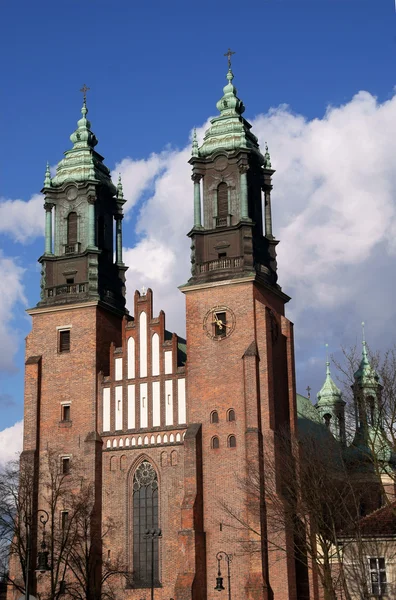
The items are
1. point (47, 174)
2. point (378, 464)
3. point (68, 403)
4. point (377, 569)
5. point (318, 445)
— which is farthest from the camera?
point (47, 174)

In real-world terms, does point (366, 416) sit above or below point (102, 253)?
below

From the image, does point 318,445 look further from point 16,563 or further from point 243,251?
point 16,563

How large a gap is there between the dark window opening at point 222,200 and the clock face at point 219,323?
19.1ft

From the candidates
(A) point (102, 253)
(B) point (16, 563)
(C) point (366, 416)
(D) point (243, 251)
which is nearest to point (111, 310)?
(A) point (102, 253)

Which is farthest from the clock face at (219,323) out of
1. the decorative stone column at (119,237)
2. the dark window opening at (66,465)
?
the dark window opening at (66,465)

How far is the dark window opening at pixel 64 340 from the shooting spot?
5806 cm

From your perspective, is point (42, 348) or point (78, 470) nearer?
point (78, 470)

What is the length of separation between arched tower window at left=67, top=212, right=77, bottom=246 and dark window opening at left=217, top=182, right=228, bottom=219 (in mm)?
9278

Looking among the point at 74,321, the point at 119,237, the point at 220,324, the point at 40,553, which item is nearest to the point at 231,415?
the point at 220,324

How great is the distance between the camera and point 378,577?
138ft

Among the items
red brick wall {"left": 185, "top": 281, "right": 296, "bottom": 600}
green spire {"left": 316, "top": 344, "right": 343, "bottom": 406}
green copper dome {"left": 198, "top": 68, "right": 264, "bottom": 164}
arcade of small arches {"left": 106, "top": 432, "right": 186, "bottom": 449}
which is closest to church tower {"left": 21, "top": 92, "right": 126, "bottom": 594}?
arcade of small arches {"left": 106, "top": 432, "right": 186, "bottom": 449}

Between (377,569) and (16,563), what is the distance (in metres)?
21.0

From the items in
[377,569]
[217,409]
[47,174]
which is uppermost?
[47,174]

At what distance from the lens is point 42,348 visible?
58.4 metres
